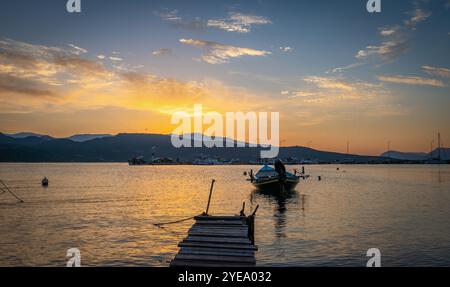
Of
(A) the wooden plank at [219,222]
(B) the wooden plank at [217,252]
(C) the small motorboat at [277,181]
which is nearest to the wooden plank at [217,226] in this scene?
(A) the wooden plank at [219,222]

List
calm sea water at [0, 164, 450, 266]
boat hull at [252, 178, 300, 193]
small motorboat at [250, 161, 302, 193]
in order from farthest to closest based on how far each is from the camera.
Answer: boat hull at [252, 178, 300, 193], small motorboat at [250, 161, 302, 193], calm sea water at [0, 164, 450, 266]

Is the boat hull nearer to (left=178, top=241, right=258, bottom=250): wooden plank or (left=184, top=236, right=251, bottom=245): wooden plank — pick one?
(left=184, top=236, right=251, bottom=245): wooden plank

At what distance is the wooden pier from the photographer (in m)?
12.8

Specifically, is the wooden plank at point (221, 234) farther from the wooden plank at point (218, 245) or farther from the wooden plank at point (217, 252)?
the wooden plank at point (217, 252)

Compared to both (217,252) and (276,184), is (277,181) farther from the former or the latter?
(217,252)

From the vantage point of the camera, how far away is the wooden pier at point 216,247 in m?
12.8

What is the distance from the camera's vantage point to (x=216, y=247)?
1412 centimetres

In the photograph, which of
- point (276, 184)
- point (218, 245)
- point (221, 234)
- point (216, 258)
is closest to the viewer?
point (216, 258)

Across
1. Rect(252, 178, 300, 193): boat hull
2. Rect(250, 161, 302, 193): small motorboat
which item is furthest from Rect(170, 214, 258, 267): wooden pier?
Rect(252, 178, 300, 193): boat hull

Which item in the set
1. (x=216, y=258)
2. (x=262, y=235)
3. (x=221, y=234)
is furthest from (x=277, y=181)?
(x=216, y=258)

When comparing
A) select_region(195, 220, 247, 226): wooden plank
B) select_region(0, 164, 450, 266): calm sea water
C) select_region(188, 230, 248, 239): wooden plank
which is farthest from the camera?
select_region(0, 164, 450, 266): calm sea water
